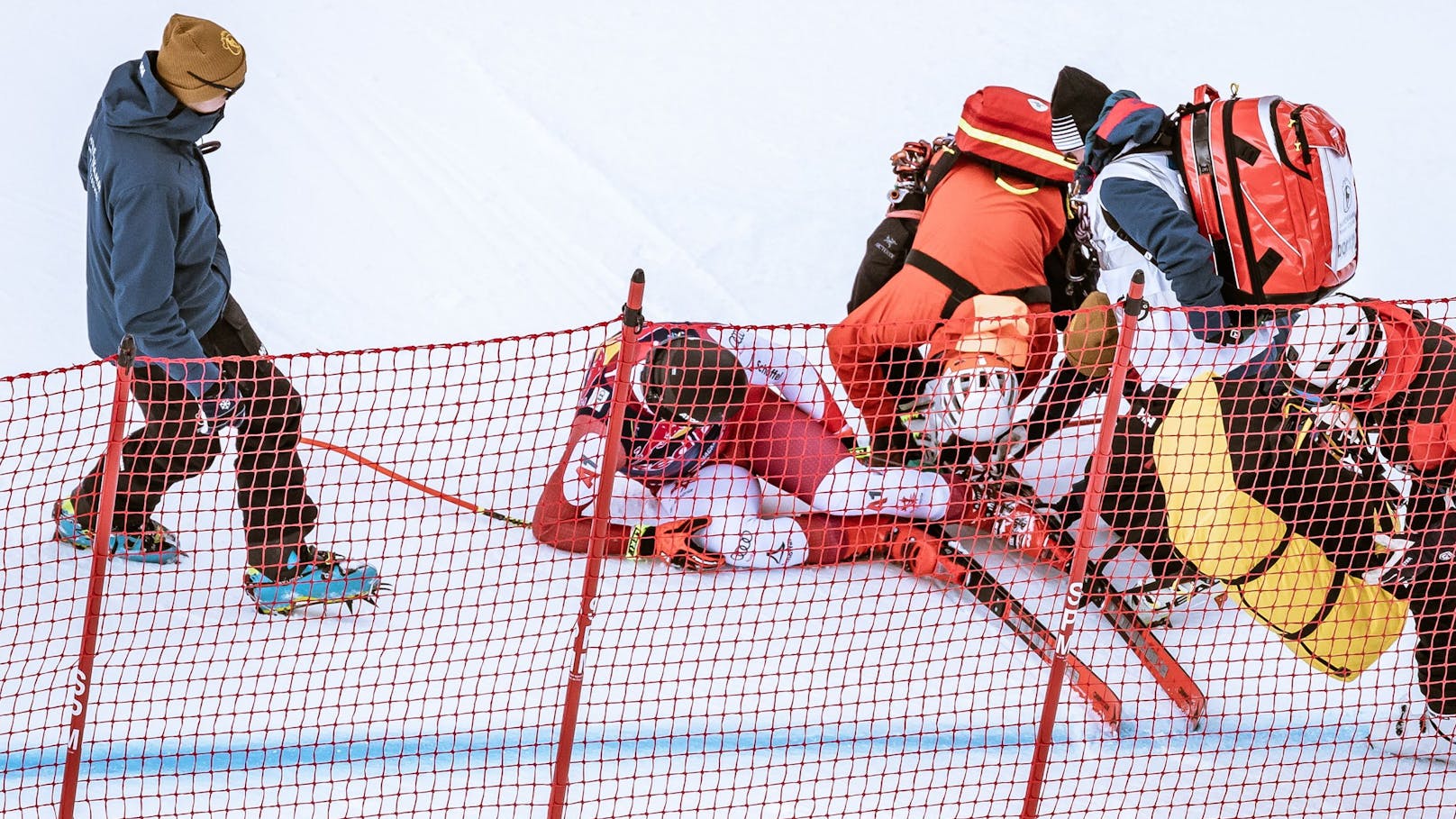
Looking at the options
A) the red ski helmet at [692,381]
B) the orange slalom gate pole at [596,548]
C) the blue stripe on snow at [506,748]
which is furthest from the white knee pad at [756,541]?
the orange slalom gate pole at [596,548]

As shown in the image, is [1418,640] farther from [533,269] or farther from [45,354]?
[45,354]

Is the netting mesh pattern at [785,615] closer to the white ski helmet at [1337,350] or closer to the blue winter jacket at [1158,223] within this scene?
the white ski helmet at [1337,350]

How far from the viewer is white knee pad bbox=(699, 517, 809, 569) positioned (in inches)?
179

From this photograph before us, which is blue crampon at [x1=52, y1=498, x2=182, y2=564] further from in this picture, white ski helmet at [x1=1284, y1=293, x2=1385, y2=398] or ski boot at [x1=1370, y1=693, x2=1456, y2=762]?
Result: ski boot at [x1=1370, y1=693, x2=1456, y2=762]

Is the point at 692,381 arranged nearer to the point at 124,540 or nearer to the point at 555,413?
the point at 555,413

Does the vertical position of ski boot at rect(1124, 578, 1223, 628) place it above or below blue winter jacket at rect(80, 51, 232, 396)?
below

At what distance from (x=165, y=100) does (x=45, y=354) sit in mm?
1939

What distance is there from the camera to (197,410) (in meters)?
4.34

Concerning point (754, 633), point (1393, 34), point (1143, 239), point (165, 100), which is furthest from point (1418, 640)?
point (1393, 34)

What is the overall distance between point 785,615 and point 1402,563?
1.77m

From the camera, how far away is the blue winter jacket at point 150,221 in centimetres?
398

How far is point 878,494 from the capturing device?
4691mm

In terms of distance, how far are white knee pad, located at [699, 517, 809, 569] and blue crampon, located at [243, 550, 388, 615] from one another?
3.25 ft

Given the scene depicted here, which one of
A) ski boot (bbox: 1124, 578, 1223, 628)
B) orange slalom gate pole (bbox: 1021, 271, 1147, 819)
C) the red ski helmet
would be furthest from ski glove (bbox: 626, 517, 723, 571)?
ski boot (bbox: 1124, 578, 1223, 628)
